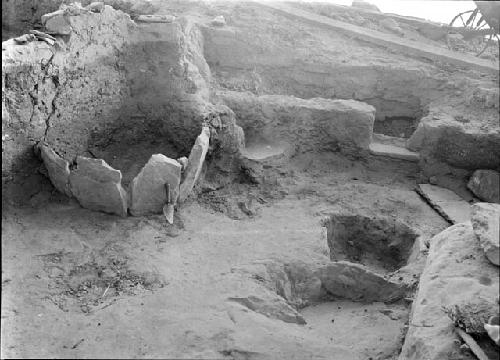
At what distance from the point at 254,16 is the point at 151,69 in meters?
2.85

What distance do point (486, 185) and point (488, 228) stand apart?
2.73 metres

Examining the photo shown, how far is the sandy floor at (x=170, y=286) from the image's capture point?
350 cm

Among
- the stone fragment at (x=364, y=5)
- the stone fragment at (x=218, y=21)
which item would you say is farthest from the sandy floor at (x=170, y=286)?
the stone fragment at (x=364, y=5)

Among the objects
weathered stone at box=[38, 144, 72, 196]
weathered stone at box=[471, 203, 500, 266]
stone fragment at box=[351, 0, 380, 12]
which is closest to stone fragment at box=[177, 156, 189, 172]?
weathered stone at box=[38, 144, 72, 196]

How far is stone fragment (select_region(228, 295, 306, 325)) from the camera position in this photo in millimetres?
4098

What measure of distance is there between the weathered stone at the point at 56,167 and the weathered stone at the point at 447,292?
318 cm

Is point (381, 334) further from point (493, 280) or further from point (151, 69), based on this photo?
point (151, 69)

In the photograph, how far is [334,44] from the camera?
8.01m

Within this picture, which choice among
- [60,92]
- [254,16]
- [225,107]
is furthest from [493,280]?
[254,16]

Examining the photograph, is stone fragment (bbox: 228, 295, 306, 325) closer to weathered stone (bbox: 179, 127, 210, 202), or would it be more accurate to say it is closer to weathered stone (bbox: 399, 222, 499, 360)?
weathered stone (bbox: 399, 222, 499, 360)

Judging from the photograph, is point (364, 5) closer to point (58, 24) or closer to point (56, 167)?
point (58, 24)

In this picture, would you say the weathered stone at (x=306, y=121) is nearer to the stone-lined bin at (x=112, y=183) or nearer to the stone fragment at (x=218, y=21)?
the stone fragment at (x=218, y=21)

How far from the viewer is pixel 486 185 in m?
6.37

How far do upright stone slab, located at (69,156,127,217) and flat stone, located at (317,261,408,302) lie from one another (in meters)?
1.99
